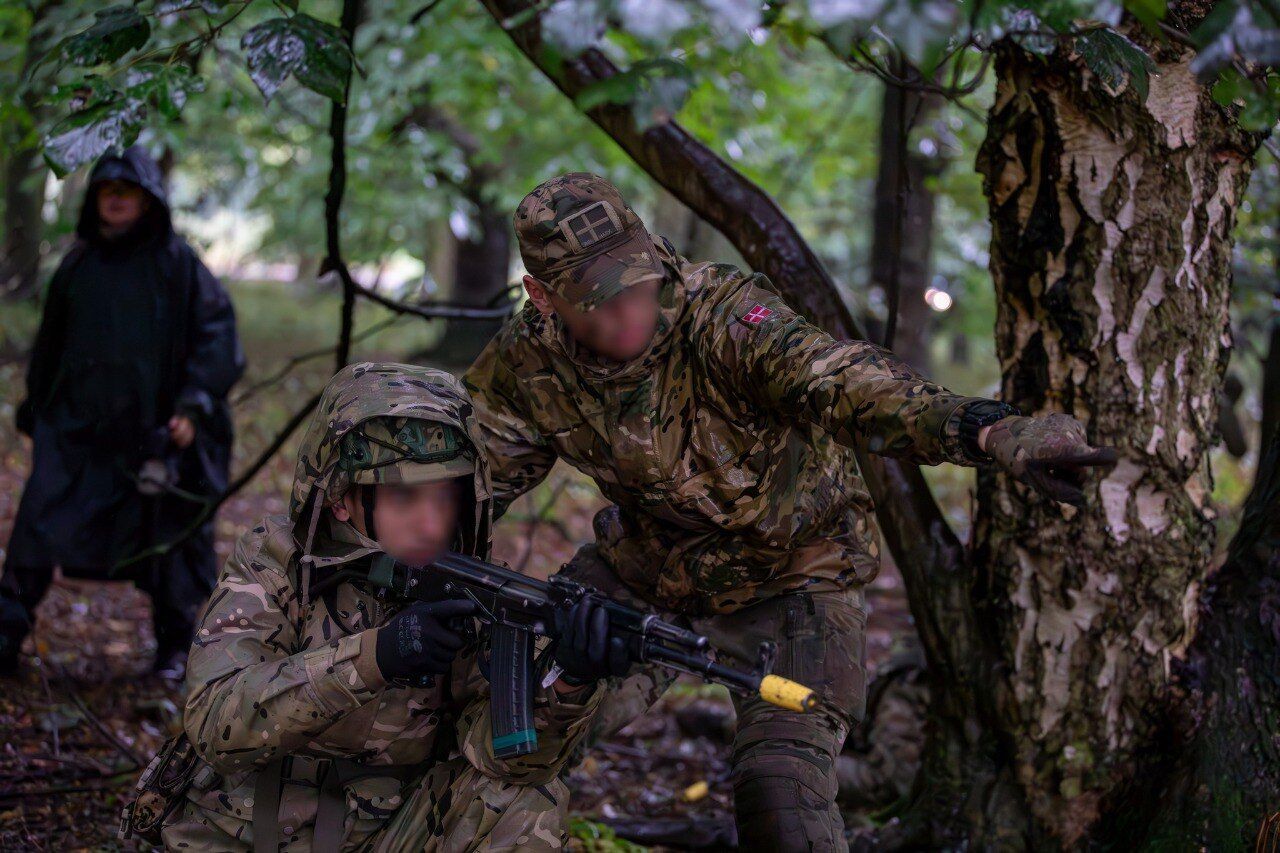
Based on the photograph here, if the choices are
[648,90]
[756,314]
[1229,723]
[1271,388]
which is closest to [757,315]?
[756,314]

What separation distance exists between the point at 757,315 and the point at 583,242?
512 mm

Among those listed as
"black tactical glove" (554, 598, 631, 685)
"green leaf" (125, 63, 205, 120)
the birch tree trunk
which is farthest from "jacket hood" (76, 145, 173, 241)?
the birch tree trunk

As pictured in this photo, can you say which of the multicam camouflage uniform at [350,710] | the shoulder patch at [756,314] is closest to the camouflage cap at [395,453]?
the multicam camouflage uniform at [350,710]

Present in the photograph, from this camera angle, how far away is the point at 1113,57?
108 inches

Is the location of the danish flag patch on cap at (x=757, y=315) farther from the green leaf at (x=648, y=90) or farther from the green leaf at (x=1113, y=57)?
the green leaf at (x=1113, y=57)

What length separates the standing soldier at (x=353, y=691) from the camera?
2525mm

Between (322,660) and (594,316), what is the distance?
114cm

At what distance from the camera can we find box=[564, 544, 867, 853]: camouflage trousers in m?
2.88

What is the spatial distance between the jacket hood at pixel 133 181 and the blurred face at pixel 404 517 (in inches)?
104

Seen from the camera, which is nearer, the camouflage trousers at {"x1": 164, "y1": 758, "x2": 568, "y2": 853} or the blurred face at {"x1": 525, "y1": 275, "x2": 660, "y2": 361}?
the camouflage trousers at {"x1": 164, "y1": 758, "x2": 568, "y2": 853}

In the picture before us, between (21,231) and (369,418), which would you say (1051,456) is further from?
(21,231)

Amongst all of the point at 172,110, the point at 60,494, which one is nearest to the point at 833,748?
the point at 172,110

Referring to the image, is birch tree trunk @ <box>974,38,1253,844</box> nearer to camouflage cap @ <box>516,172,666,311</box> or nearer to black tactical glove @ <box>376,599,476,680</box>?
camouflage cap @ <box>516,172,666,311</box>

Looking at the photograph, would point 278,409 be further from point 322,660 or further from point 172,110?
point 322,660
